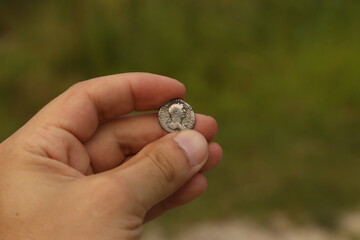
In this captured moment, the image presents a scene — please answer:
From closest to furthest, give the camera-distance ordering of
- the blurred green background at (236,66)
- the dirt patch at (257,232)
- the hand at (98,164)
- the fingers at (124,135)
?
the hand at (98,164)
the fingers at (124,135)
the dirt patch at (257,232)
the blurred green background at (236,66)

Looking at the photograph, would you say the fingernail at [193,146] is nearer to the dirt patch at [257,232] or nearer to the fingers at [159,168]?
the fingers at [159,168]

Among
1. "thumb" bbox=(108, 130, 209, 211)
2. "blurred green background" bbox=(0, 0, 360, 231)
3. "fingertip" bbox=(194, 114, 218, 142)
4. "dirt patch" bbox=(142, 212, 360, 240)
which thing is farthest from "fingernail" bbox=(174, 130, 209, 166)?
"blurred green background" bbox=(0, 0, 360, 231)

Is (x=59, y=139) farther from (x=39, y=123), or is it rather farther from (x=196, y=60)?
(x=196, y=60)

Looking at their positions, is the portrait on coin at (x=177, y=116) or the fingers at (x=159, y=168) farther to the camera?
the portrait on coin at (x=177, y=116)

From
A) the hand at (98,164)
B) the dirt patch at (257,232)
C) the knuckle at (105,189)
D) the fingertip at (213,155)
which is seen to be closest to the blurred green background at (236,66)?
the dirt patch at (257,232)

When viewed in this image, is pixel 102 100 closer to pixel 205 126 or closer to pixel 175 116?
pixel 175 116

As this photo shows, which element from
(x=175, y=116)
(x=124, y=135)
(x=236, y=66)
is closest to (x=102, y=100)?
(x=124, y=135)

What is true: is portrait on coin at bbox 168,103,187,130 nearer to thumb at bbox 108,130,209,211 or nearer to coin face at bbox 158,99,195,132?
coin face at bbox 158,99,195,132
